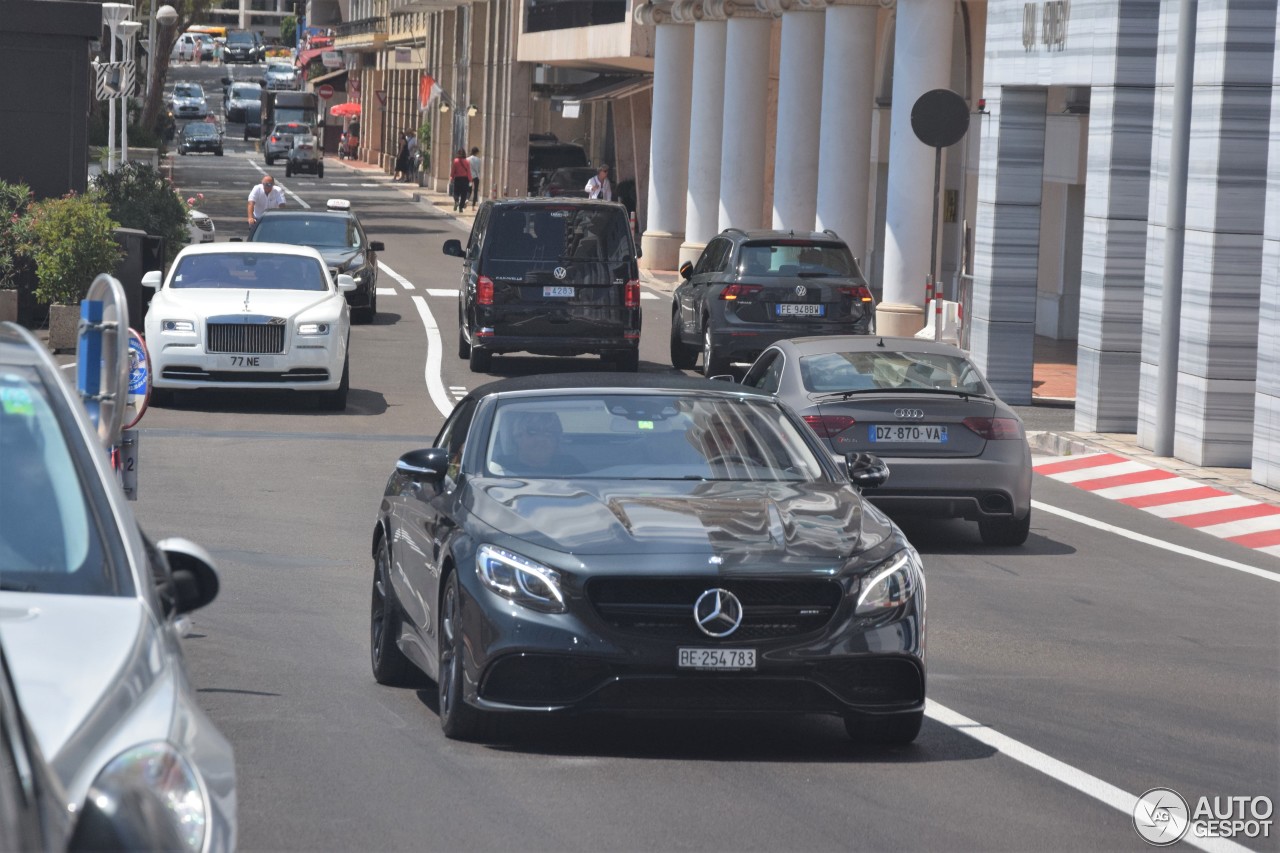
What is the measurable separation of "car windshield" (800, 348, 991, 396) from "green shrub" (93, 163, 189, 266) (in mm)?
16065

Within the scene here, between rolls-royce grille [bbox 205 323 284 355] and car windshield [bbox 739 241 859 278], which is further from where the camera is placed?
car windshield [bbox 739 241 859 278]

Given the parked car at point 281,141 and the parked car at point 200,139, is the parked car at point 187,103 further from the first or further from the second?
the parked car at point 281,141

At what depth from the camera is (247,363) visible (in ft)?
66.8

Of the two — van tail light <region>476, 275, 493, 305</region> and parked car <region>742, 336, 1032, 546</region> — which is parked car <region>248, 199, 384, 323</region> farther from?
parked car <region>742, 336, 1032, 546</region>

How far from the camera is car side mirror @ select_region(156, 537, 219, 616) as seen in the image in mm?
5262

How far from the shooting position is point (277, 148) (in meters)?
93.9

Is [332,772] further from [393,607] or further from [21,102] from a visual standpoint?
[21,102]

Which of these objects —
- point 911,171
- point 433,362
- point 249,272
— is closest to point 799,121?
point 911,171

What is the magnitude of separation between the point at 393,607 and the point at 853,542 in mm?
2252

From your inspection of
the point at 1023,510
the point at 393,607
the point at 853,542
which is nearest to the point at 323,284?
the point at 1023,510

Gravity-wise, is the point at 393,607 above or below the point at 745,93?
below

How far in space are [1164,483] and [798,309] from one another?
669 centimetres

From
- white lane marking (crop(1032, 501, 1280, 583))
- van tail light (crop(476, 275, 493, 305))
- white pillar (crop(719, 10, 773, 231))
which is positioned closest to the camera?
white lane marking (crop(1032, 501, 1280, 583))

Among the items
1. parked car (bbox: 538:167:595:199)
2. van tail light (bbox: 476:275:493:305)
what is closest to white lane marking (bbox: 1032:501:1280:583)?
van tail light (bbox: 476:275:493:305)
